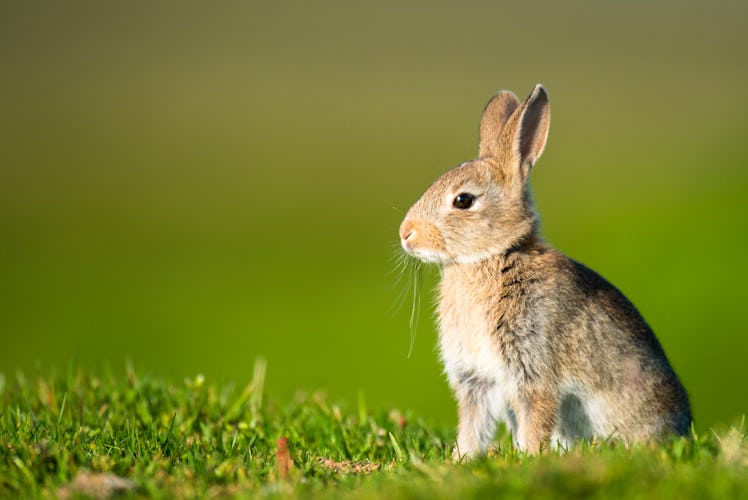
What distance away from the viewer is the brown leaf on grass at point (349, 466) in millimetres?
5812

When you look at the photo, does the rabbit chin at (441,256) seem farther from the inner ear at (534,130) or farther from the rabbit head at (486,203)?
the inner ear at (534,130)

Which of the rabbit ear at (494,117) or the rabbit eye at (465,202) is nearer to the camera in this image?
the rabbit eye at (465,202)

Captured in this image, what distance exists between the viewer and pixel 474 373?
6.84m

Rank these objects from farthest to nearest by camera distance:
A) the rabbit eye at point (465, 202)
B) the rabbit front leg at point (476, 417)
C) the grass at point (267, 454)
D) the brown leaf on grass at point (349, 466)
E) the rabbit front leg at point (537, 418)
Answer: the rabbit eye at point (465, 202)
the rabbit front leg at point (476, 417)
the rabbit front leg at point (537, 418)
the brown leaf on grass at point (349, 466)
the grass at point (267, 454)

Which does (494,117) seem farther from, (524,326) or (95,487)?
(95,487)

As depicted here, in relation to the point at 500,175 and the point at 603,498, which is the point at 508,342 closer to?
the point at 500,175

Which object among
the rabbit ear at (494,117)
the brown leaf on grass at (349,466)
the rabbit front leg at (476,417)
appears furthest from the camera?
the rabbit ear at (494,117)

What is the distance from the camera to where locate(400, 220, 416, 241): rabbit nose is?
6938 millimetres

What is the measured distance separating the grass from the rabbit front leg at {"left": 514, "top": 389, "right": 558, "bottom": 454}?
0.23 metres

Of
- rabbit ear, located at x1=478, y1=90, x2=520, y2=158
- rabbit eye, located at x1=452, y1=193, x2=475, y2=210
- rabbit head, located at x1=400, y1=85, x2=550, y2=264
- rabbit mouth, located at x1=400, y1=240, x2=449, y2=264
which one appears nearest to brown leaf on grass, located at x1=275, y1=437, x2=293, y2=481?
rabbit mouth, located at x1=400, y1=240, x2=449, y2=264

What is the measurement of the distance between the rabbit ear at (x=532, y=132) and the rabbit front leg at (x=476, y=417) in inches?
61.4

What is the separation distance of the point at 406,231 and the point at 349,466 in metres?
1.79

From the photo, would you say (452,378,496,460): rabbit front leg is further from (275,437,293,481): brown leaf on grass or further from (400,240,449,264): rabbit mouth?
(275,437,293,481): brown leaf on grass

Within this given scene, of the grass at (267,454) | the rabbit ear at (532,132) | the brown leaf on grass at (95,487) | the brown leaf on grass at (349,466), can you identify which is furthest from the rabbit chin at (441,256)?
the brown leaf on grass at (95,487)
